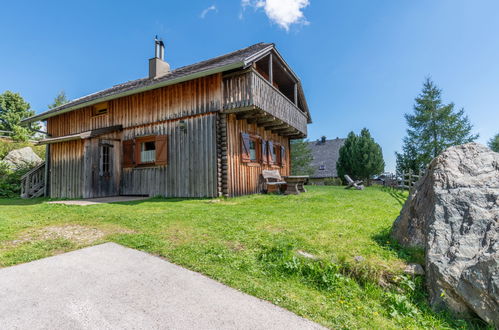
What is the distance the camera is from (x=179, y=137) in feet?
31.7

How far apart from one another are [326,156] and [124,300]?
33587 millimetres

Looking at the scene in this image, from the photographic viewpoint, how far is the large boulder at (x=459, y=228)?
2080mm

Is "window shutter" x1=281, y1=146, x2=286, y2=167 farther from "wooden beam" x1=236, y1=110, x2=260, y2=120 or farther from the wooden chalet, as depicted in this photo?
"wooden beam" x1=236, y1=110, x2=260, y2=120

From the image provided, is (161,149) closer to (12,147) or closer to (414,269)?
(414,269)

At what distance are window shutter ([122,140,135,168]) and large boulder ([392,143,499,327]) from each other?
10.3m

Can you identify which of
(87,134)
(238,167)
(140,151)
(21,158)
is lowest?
(238,167)

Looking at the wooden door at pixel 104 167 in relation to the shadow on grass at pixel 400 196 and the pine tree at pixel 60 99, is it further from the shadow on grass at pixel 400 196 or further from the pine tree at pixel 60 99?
the pine tree at pixel 60 99

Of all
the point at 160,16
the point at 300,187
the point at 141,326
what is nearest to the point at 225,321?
the point at 141,326

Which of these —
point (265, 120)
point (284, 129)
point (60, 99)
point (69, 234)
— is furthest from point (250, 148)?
point (60, 99)

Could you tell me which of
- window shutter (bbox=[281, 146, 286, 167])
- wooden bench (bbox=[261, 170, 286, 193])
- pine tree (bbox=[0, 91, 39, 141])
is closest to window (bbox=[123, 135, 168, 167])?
wooden bench (bbox=[261, 170, 286, 193])

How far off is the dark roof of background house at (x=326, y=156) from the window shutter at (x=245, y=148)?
22868 mm

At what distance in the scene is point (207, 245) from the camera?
336 cm

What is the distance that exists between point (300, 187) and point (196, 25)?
9097 millimetres

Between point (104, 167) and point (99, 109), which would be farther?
point (99, 109)
